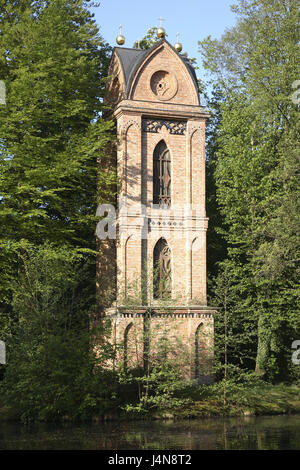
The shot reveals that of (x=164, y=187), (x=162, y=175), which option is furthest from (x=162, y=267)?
(x=162, y=175)

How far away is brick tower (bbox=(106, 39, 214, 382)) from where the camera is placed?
86.5 ft

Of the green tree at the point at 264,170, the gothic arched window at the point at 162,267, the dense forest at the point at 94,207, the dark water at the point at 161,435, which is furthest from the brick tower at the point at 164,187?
the dark water at the point at 161,435

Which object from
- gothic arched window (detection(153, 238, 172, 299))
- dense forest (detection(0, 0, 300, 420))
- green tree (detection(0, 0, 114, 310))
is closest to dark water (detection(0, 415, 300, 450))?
dense forest (detection(0, 0, 300, 420))

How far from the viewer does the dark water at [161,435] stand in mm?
16578

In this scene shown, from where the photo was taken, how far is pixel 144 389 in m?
22.9

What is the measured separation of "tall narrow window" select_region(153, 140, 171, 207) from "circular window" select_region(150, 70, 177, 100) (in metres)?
1.80

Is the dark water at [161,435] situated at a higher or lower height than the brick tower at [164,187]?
lower

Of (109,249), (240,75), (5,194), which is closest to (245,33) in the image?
(240,75)

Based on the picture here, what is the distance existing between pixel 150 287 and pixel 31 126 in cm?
725

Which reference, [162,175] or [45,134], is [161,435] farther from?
[45,134]

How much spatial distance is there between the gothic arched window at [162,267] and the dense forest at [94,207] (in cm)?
193

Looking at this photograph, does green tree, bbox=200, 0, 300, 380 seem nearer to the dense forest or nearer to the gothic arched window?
the dense forest

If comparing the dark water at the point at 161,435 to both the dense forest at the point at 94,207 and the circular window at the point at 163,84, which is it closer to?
the dense forest at the point at 94,207

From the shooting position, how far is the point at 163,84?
28000 millimetres
